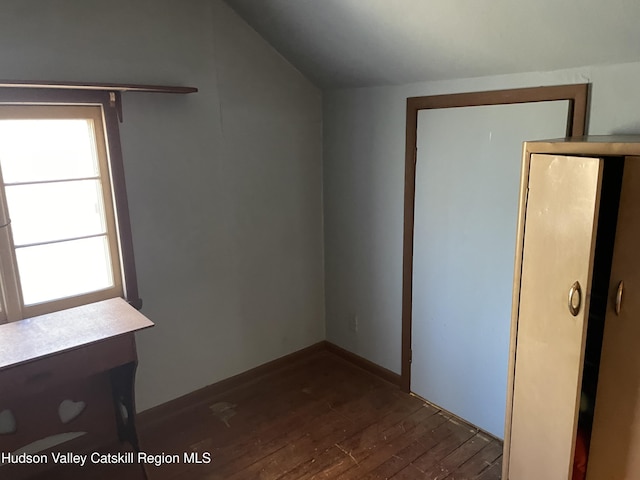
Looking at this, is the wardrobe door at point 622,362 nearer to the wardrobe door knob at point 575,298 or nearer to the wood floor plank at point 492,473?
the wardrobe door knob at point 575,298

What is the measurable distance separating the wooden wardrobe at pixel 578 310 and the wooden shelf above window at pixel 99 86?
167 centimetres

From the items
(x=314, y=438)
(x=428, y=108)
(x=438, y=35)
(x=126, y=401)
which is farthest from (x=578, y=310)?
(x=126, y=401)

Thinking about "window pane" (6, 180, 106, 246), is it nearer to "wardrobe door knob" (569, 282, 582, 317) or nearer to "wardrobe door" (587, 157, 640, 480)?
"wardrobe door knob" (569, 282, 582, 317)

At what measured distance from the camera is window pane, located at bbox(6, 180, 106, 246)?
2.25 metres

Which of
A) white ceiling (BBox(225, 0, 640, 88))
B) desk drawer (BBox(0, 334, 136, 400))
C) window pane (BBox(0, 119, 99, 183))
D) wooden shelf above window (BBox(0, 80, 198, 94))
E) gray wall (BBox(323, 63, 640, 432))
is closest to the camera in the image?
white ceiling (BBox(225, 0, 640, 88))

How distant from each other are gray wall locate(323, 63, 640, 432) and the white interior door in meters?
0.06

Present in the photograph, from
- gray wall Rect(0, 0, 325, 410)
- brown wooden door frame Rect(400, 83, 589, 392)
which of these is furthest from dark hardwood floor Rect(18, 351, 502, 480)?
brown wooden door frame Rect(400, 83, 589, 392)

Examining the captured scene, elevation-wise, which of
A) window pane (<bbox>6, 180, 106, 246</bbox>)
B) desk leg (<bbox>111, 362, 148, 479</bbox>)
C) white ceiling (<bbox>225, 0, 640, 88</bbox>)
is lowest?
desk leg (<bbox>111, 362, 148, 479</bbox>)

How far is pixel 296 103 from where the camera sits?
309 cm

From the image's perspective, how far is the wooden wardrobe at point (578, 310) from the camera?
4.77 ft

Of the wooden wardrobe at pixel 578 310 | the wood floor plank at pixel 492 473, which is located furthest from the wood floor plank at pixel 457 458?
the wooden wardrobe at pixel 578 310

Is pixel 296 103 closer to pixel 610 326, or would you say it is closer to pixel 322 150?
pixel 322 150

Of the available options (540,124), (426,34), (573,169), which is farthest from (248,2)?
(573,169)

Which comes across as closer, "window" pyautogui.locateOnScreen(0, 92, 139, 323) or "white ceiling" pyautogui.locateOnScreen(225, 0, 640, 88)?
"white ceiling" pyautogui.locateOnScreen(225, 0, 640, 88)
